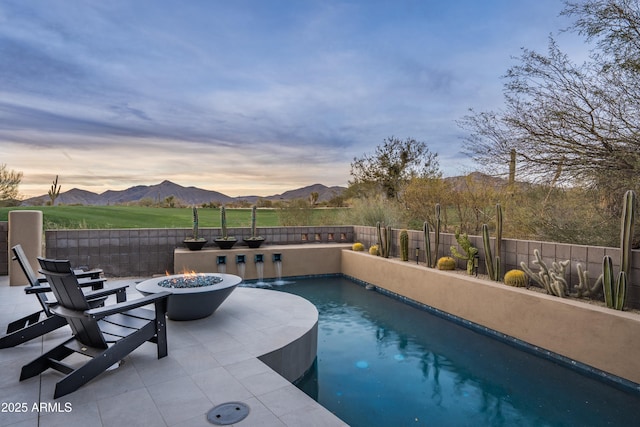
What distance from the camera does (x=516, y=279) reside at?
510 cm

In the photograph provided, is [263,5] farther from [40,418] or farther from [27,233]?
[40,418]

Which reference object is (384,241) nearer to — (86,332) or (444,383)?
(444,383)

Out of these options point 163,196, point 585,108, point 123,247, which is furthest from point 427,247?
point 163,196

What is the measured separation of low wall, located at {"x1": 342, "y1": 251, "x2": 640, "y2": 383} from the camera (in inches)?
143

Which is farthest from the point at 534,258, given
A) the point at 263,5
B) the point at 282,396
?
the point at 263,5

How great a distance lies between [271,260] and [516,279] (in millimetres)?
5185

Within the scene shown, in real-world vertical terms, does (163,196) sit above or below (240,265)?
above

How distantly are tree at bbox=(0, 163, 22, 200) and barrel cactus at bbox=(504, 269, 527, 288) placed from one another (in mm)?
18636

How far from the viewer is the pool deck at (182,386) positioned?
88.9 inches

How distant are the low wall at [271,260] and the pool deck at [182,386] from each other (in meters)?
3.97

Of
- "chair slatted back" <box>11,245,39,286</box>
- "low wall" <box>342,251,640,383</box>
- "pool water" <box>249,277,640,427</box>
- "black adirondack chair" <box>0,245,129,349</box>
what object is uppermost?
"chair slatted back" <box>11,245,39,286</box>

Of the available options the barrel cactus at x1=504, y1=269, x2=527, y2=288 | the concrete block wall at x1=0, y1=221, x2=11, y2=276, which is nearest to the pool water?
the barrel cactus at x1=504, y1=269, x2=527, y2=288

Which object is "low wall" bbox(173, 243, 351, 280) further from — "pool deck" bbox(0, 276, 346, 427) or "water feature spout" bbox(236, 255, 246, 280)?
"pool deck" bbox(0, 276, 346, 427)

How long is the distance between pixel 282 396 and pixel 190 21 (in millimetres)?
7818
